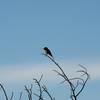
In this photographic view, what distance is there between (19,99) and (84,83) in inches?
115

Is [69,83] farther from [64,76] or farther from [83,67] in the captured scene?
[83,67]

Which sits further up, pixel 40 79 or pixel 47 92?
pixel 40 79

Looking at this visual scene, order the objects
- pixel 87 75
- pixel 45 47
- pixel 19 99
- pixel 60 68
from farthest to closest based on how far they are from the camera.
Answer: pixel 45 47 → pixel 19 99 → pixel 87 75 → pixel 60 68

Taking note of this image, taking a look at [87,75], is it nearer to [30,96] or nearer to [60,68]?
[60,68]

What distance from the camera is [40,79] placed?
14.6 meters

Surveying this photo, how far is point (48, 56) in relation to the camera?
13.8 m

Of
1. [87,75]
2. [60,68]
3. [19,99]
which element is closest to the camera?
[60,68]

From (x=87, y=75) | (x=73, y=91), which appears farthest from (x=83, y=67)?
(x=73, y=91)

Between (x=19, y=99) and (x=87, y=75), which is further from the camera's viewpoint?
(x=19, y=99)

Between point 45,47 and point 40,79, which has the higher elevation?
point 45,47

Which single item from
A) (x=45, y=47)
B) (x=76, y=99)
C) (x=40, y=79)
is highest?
(x=45, y=47)

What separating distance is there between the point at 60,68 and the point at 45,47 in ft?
11.3

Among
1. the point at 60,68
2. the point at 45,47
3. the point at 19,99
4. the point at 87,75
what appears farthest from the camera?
the point at 45,47

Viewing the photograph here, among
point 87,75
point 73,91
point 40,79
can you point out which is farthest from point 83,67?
point 40,79
